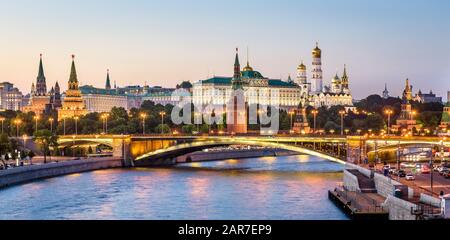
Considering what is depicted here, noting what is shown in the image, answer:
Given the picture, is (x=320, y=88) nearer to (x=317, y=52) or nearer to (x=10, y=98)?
(x=317, y=52)

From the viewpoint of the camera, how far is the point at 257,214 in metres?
26.4

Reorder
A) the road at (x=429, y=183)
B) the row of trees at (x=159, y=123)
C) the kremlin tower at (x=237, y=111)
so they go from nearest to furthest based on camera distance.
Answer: the road at (x=429, y=183), the row of trees at (x=159, y=123), the kremlin tower at (x=237, y=111)

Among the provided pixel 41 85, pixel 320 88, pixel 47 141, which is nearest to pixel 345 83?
pixel 320 88

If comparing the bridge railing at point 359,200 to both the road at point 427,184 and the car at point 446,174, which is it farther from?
the car at point 446,174

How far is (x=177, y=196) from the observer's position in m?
32.5

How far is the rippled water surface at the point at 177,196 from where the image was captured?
87.0 feet

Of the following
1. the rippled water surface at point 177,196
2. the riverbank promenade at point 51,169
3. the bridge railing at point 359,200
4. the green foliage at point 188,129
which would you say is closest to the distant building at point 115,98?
the green foliage at point 188,129

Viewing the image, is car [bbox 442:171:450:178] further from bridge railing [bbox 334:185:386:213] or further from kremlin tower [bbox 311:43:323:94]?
kremlin tower [bbox 311:43:323:94]

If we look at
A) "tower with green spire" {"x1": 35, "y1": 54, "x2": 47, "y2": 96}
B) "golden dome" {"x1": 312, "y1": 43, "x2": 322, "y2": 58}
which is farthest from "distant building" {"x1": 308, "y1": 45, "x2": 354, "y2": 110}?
"tower with green spire" {"x1": 35, "y1": 54, "x2": 47, "y2": 96}

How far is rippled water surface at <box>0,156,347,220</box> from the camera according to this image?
87.0 feet

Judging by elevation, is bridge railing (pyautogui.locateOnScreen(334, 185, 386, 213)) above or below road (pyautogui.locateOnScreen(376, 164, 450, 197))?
below

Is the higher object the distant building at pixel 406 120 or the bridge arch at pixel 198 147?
the distant building at pixel 406 120
